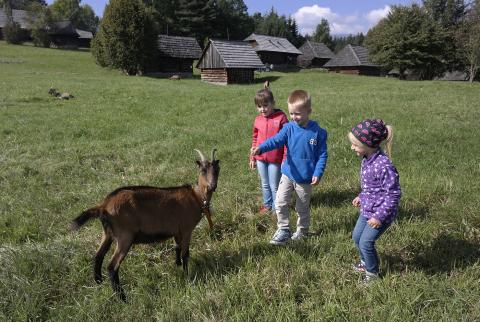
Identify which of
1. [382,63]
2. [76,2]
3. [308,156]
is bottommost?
[308,156]

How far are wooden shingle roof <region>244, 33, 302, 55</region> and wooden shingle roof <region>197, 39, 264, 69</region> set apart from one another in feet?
64.4

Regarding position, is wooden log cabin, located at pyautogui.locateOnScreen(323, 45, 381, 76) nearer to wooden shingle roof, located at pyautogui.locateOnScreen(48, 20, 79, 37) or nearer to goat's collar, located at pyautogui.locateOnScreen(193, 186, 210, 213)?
wooden shingle roof, located at pyautogui.locateOnScreen(48, 20, 79, 37)

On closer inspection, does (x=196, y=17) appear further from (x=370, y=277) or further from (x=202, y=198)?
(x=370, y=277)

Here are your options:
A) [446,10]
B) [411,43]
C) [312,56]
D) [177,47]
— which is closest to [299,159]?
[411,43]

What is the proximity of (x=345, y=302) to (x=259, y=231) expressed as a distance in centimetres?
180

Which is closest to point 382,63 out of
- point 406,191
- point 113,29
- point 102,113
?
point 113,29

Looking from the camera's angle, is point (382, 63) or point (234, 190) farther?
point (382, 63)

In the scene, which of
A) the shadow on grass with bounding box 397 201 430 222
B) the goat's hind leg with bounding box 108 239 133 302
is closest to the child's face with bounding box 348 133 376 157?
the shadow on grass with bounding box 397 201 430 222

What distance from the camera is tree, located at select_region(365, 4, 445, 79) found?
46219 mm

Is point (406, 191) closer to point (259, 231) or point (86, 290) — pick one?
point (259, 231)

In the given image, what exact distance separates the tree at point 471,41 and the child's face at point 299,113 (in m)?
50.4

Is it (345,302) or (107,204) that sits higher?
(107,204)

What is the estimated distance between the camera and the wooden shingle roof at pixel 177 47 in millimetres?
48125

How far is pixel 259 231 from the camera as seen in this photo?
16.9 feet
